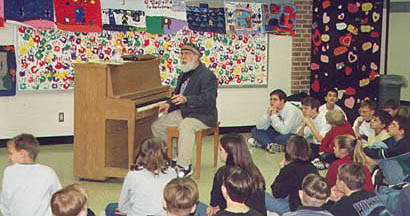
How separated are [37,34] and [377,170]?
175 inches

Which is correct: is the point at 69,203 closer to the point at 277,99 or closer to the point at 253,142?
the point at 277,99

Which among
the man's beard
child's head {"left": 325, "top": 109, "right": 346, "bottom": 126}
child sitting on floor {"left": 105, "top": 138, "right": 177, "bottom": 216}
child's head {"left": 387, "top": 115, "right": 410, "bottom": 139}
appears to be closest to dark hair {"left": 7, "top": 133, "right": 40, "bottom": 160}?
child sitting on floor {"left": 105, "top": 138, "right": 177, "bottom": 216}

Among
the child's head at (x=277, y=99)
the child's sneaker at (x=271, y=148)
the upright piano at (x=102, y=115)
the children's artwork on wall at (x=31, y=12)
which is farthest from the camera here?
the child's sneaker at (x=271, y=148)

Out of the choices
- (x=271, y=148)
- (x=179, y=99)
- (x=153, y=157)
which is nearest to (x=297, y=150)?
(x=153, y=157)

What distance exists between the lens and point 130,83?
671cm

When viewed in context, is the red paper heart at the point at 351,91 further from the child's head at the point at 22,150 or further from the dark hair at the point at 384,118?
the child's head at the point at 22,150

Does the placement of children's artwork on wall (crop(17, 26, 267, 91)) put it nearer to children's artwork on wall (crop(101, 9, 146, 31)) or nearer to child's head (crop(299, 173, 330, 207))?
children's artwork on wall (crop(101, 9, 146, 31))

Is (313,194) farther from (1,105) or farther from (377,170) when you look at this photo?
(1,105)

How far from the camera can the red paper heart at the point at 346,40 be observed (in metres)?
8.96

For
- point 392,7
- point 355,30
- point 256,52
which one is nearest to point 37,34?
point 256,52

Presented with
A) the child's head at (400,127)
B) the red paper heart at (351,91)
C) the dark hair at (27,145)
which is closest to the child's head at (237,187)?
the dark hair at (27,145)

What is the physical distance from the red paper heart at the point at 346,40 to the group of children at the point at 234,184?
3088mm

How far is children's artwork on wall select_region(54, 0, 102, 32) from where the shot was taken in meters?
7.89

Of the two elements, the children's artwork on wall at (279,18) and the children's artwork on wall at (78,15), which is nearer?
the children's artwork on wall at (78,15)
